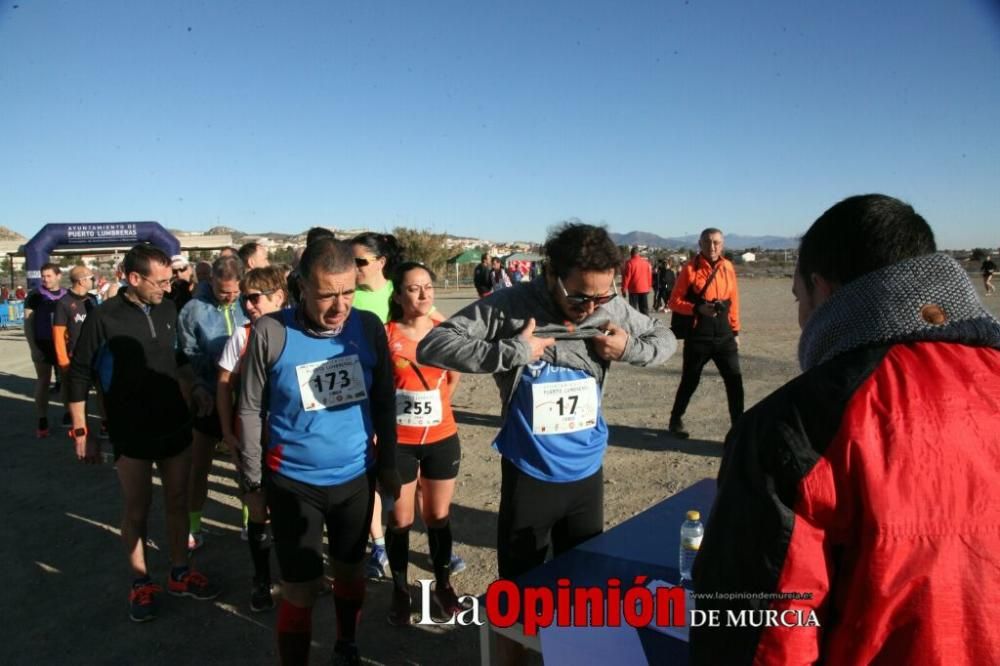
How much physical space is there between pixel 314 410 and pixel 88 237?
18.1 meters

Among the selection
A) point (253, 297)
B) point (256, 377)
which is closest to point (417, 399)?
point (256, 377)

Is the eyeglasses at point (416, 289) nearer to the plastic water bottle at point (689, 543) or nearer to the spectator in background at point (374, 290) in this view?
the spectator in background at point (374, 290)

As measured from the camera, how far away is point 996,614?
100cm

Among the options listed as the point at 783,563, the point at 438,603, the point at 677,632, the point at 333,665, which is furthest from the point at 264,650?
the point at 783,563

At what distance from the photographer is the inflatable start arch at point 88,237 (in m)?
15.6

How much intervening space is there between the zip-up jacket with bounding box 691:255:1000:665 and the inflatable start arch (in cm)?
1672

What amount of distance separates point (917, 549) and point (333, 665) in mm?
2548

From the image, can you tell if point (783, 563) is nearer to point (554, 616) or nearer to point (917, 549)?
point (917, 549)

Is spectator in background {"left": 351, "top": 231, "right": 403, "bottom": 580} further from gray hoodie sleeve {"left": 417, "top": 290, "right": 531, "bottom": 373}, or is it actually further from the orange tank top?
gray hoodie sleeve {"left": 417, "top": 290, "right": 531, "bottom": 373}

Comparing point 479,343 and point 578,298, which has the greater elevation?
point 578,298

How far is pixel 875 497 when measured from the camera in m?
0.96

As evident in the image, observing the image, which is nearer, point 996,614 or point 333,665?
point 996,614

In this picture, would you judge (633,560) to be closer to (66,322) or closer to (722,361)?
(722,361)

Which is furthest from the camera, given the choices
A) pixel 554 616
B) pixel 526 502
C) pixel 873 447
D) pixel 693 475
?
pixel 693 475
